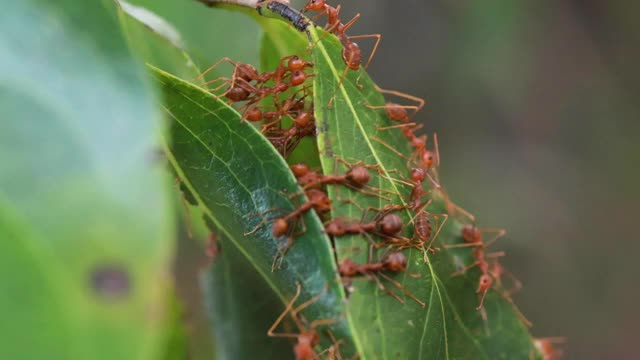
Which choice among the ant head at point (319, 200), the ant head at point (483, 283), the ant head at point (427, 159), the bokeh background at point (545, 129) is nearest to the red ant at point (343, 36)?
the ant head at point (319, 200)

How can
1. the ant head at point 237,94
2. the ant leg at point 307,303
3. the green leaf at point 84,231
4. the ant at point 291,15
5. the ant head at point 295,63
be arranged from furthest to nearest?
the ant head at point 237,94 → the ant head at point 295,63 → the ant at point 291,15 → the ant leg at point 307,303 → the green leaf at point 84,231

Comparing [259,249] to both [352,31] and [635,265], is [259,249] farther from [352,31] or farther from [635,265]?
[635,265]

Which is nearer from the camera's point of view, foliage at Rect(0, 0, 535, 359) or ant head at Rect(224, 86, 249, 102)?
foliage at Rect(0, 0, 535, 359)

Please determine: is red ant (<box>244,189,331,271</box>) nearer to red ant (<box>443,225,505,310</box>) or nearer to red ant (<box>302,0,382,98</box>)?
red ant (<box>302,0,382,98</box>)

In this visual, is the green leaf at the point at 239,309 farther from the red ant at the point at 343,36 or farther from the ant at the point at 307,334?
the red ant at the point at 343,36

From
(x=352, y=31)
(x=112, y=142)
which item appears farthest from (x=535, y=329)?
(x=112, y=142)

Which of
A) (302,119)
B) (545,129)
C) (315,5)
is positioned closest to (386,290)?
(302,119)

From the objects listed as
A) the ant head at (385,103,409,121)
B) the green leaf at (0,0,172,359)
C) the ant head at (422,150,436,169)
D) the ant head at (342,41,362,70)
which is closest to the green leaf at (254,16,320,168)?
the ant head at (342,41,362,70)

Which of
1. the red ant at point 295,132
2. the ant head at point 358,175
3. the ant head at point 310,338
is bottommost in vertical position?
the ant head at point 310,338
